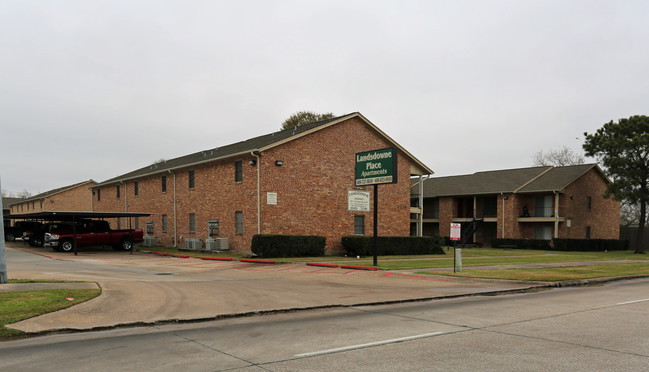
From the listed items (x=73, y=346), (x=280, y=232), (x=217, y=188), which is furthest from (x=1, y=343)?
(x=217, y=188)

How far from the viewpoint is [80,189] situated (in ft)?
212

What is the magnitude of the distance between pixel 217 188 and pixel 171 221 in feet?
24.3

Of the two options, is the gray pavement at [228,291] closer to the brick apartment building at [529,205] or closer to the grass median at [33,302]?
the grass median at [33,302]

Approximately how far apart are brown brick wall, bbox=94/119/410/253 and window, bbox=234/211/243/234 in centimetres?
25

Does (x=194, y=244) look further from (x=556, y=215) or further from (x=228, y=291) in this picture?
(x=556, y=215)

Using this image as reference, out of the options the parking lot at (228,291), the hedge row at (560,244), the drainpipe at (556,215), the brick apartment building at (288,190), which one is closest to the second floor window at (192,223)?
the brick apartment building at (288,190)

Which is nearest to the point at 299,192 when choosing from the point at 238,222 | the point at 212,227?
the point at 238,222

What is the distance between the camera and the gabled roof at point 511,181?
141 feet

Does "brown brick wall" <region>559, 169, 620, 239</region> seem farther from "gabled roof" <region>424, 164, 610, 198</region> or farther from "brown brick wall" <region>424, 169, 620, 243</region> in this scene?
"gabled roof" <region>424, 164, 610, 198</region>

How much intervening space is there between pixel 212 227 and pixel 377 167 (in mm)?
13013

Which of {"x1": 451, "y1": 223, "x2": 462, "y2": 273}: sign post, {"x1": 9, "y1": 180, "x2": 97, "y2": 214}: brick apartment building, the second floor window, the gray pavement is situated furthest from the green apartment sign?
{"x1": 9, "y1": 180, "x2": 97, "y2": 214}: brick apartment building

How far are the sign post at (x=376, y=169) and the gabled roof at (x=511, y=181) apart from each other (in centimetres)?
2630

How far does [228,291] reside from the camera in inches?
496

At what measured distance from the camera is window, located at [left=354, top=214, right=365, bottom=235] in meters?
30.2
